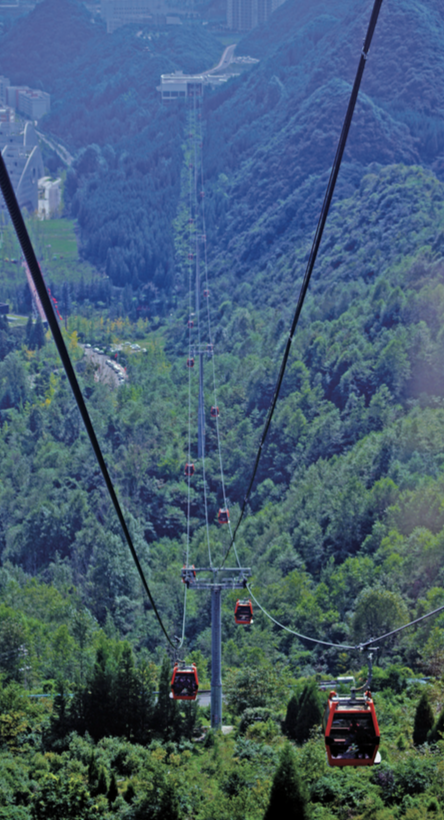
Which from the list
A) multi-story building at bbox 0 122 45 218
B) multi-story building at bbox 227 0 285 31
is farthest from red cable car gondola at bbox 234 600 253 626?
multi-story building at bbox 227 0 285 31

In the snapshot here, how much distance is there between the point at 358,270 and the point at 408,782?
61.9 meters

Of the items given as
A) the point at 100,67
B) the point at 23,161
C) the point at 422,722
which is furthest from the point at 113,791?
the point at 100,67

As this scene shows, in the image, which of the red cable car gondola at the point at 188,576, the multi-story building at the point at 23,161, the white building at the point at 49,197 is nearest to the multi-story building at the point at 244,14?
the multi-story building at the point at 23,161

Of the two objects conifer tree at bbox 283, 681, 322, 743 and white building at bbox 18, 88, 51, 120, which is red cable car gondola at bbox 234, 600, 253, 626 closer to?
conifer tree at bbox 283, 681, 322, 743

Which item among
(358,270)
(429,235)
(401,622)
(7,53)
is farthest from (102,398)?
(7,53)

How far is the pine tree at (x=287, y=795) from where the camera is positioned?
21.3 m

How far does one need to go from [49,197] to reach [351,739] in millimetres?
133147

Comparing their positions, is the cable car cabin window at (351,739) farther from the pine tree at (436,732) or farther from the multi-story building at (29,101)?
Answer: the multi-story building at (29,101)

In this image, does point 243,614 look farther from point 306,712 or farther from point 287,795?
point 287,795

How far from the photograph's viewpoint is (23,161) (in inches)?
5492

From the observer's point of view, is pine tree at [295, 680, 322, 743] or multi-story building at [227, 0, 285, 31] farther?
multi-story building at [227, 0, 285, 31]

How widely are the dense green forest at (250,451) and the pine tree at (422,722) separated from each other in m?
0.07

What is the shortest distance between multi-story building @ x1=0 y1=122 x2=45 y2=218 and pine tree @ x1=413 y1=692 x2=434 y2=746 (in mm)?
107326

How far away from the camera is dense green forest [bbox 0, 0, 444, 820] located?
27547mm
